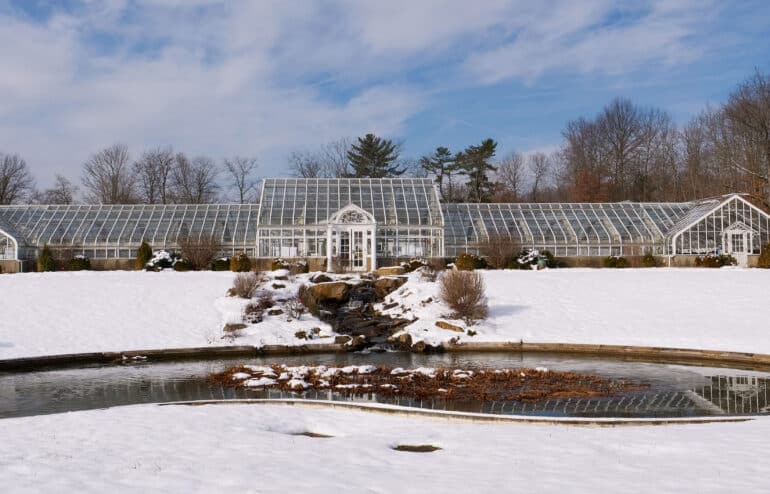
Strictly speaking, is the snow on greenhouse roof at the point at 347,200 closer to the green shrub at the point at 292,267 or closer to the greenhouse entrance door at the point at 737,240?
the green shrub at the point at 292,267

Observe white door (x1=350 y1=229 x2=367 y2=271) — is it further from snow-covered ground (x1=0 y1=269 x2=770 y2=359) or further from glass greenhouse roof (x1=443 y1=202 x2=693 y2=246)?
snow-covered ground (x1=0 y1=269 x2=770 y2=359)

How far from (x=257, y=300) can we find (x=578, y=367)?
40.6ft

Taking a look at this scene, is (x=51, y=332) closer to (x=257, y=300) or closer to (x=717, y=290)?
(x=257, y=300)

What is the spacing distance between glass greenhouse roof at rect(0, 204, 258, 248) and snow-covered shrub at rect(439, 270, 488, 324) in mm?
18272

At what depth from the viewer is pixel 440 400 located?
12125mm

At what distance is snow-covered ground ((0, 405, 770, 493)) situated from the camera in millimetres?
6254

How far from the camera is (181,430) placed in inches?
350

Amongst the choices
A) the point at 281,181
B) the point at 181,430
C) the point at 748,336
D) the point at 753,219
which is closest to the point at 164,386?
the point at 181,430

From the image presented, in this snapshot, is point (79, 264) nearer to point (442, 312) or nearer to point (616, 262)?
point (442, 312)

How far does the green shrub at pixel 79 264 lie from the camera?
32875 millimetres

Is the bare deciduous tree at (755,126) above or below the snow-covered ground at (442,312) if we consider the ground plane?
above

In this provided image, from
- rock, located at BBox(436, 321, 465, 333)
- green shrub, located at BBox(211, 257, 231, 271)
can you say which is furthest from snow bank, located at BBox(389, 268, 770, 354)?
green shrub, located at BBox(211, 257, 231, 271)

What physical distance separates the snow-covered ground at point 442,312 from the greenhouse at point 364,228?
26.9 feet

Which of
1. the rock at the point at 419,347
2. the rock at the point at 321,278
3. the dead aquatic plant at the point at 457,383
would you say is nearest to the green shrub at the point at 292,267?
the rock at the point at 321,278
